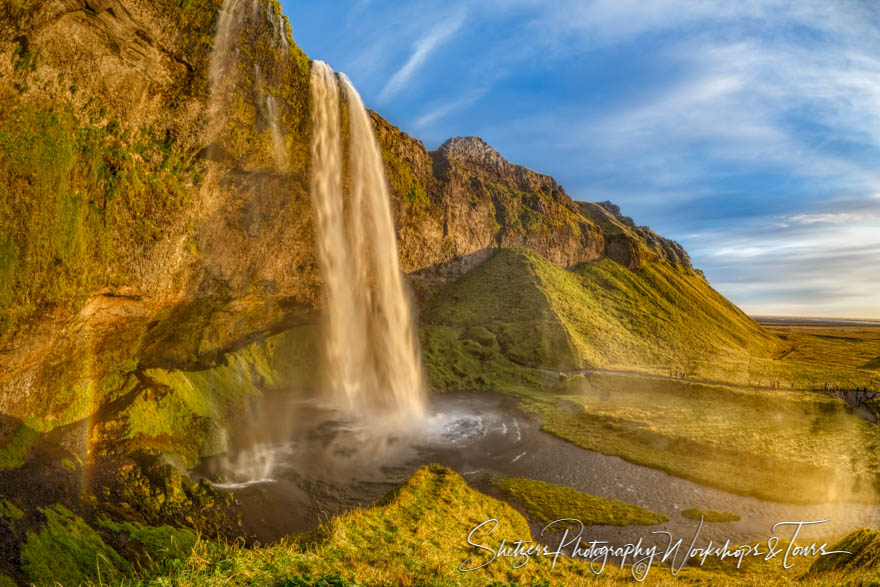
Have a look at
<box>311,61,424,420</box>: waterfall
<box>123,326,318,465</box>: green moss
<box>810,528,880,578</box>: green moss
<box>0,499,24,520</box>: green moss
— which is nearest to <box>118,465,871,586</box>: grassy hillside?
<box>810,528,880,578</box>: green moss

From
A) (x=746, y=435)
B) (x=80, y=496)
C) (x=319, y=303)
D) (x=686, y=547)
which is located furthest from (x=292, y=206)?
(x=746, y=435)

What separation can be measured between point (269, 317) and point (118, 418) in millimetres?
15275

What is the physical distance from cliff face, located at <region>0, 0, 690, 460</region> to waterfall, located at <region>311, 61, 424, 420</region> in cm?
166

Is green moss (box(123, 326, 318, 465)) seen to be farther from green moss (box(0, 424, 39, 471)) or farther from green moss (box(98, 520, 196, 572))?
green moss (box(98, 520, 196, 572))

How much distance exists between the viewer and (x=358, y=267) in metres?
37.0

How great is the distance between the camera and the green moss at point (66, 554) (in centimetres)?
1047

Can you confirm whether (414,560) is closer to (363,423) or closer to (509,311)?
(363,423)

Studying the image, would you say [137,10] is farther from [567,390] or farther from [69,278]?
[567,390]

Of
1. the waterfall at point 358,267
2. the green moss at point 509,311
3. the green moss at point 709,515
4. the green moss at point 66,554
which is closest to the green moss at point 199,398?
the waterfall at point 358,267

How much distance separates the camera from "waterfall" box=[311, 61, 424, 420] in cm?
3056

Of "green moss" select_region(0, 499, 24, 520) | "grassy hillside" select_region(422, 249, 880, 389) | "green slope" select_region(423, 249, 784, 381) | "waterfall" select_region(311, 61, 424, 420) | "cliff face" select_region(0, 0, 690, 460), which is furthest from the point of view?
"green slope" select_region(423, 249, 784, 381)

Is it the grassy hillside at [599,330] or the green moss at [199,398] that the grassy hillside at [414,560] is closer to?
the green moss at [199,398]

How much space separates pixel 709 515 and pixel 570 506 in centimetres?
594

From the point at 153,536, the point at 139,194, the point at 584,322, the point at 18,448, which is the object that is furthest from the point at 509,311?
the point at 18,448
